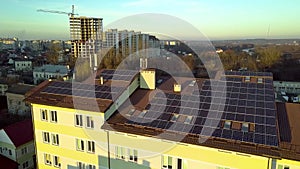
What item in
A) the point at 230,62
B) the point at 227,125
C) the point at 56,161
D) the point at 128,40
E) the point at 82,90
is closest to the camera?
the point at 227,125

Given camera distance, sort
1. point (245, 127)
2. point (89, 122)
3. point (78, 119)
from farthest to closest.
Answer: point (78, 119) → point (89, 122) → point (245, 127)

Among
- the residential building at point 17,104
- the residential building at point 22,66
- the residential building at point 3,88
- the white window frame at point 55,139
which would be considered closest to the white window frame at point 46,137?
the white window frame at point 55,139

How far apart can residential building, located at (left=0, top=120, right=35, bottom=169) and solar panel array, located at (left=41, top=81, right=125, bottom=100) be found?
950 centimetres

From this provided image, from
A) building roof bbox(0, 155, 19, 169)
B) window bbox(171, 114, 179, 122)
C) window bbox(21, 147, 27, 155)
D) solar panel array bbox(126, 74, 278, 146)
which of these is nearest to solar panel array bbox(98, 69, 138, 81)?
solar panel array bbox(126, 74, 278, 146)

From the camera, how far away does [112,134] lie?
1270 centimetres

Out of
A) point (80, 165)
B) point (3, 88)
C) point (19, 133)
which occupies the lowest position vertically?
point (19, 133)

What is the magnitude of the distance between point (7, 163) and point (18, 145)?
1.74 meters

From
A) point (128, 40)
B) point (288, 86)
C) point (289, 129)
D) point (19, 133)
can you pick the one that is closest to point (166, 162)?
point (289, 129)

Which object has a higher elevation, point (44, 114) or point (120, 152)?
point (44, 114)

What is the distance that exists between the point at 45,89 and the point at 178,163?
1045 cm

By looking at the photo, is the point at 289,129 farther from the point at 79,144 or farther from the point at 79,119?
the point at 79,144

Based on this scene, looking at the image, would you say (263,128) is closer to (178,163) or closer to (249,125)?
(249,125)

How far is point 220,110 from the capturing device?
1184cm

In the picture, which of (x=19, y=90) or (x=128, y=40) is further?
(x=128, y=40)
